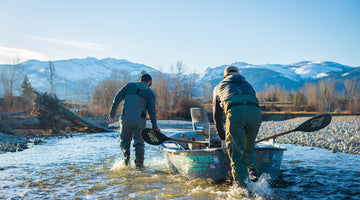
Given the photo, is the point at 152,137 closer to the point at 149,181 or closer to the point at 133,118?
the point at 133,118

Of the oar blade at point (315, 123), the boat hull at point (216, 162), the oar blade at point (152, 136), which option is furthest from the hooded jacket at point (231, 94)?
the oar blade at point (315, 123)

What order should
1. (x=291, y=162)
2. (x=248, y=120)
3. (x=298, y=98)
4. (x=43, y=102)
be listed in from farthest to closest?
(x=298, y=98) < (x=43, y=102) < (x=291, y=162) < (x=248, y=120)

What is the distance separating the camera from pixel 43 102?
1481 centimetres

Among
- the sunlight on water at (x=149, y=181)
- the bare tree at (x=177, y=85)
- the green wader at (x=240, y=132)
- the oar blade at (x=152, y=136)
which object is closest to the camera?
the green wader at (x=240, y=132)

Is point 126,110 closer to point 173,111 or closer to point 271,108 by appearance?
point 173,111

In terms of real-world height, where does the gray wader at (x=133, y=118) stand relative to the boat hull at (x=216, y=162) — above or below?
above

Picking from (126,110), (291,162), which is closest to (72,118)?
(126,110)

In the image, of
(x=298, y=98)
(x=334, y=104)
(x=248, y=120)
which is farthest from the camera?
(x=298, y=98)

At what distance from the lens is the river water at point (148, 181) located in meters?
4.95

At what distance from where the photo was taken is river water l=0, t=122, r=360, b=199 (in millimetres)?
4945

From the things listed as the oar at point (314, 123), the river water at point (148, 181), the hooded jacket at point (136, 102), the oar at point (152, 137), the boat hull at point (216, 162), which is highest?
the hooded jacket at point (136, 102)

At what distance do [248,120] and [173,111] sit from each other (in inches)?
1177

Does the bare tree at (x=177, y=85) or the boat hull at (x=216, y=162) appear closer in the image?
the boat hull at (x=216, y=162)

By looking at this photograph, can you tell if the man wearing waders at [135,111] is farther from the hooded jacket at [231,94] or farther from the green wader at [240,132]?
the green wader at [240,132]
